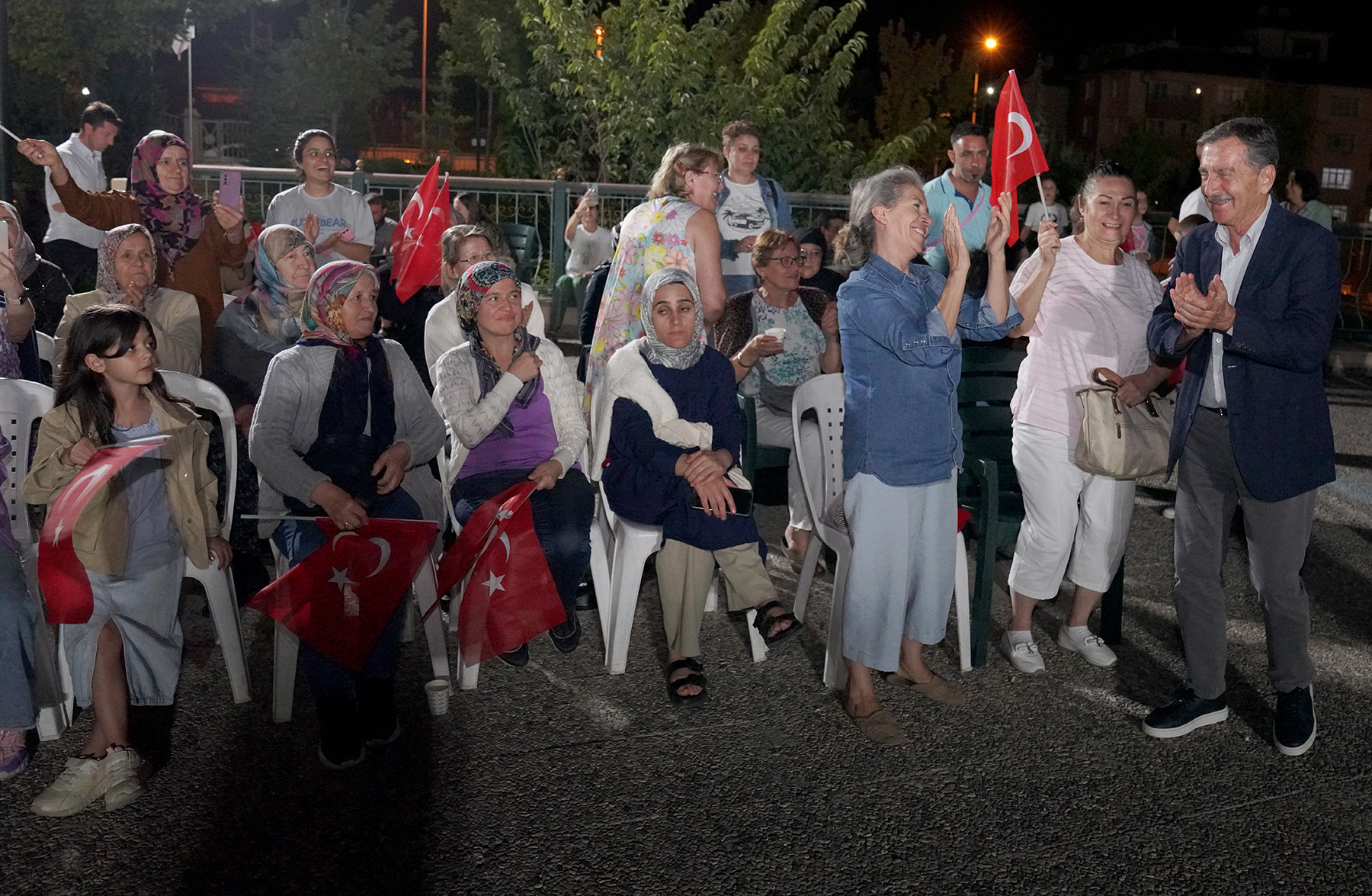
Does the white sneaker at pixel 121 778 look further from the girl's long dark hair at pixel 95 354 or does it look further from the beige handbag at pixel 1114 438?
the beige handbag at pixel 1114 438

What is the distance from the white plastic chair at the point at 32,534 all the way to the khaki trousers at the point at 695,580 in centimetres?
209

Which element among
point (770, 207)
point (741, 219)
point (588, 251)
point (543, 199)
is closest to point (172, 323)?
point (741, 219)

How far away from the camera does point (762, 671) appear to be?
15.4 ft

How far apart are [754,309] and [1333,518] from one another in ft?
12.5

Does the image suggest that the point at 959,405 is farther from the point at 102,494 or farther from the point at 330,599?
the point at 102,494

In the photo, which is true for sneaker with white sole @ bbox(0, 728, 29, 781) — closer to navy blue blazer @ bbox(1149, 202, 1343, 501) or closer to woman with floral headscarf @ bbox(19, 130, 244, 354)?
woman with floral headscarf @ bbox(19, 130, 244, 354)

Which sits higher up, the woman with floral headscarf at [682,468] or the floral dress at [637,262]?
the floral dress at [637,262]

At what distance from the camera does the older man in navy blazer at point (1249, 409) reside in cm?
378

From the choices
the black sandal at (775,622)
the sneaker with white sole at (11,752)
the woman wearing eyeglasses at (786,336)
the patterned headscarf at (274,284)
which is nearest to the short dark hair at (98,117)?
the patterned headscarf at (274,284)

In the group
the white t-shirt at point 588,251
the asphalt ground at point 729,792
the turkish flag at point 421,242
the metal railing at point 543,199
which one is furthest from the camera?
the metal railing at point 543,199

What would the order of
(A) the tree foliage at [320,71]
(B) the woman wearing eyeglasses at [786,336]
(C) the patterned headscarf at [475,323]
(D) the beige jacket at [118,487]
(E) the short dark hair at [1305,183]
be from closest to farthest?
1. (D) the beige jacket at [118,487]
2. (C) the patterned headscarf at [475,323]
3. (B) the woman wearing eyeglasses at [786,336]
4. (E) the short dark hair at [1305,183]
5. (A) the tree foliage at [320,71]

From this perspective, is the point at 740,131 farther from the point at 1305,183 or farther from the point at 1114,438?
the point at 1305,183

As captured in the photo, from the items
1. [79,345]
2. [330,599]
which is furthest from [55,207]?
[330,599]

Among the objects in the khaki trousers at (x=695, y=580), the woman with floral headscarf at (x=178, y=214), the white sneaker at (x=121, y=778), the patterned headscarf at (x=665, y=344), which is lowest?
the white sneaker at (x=121, y=778)
